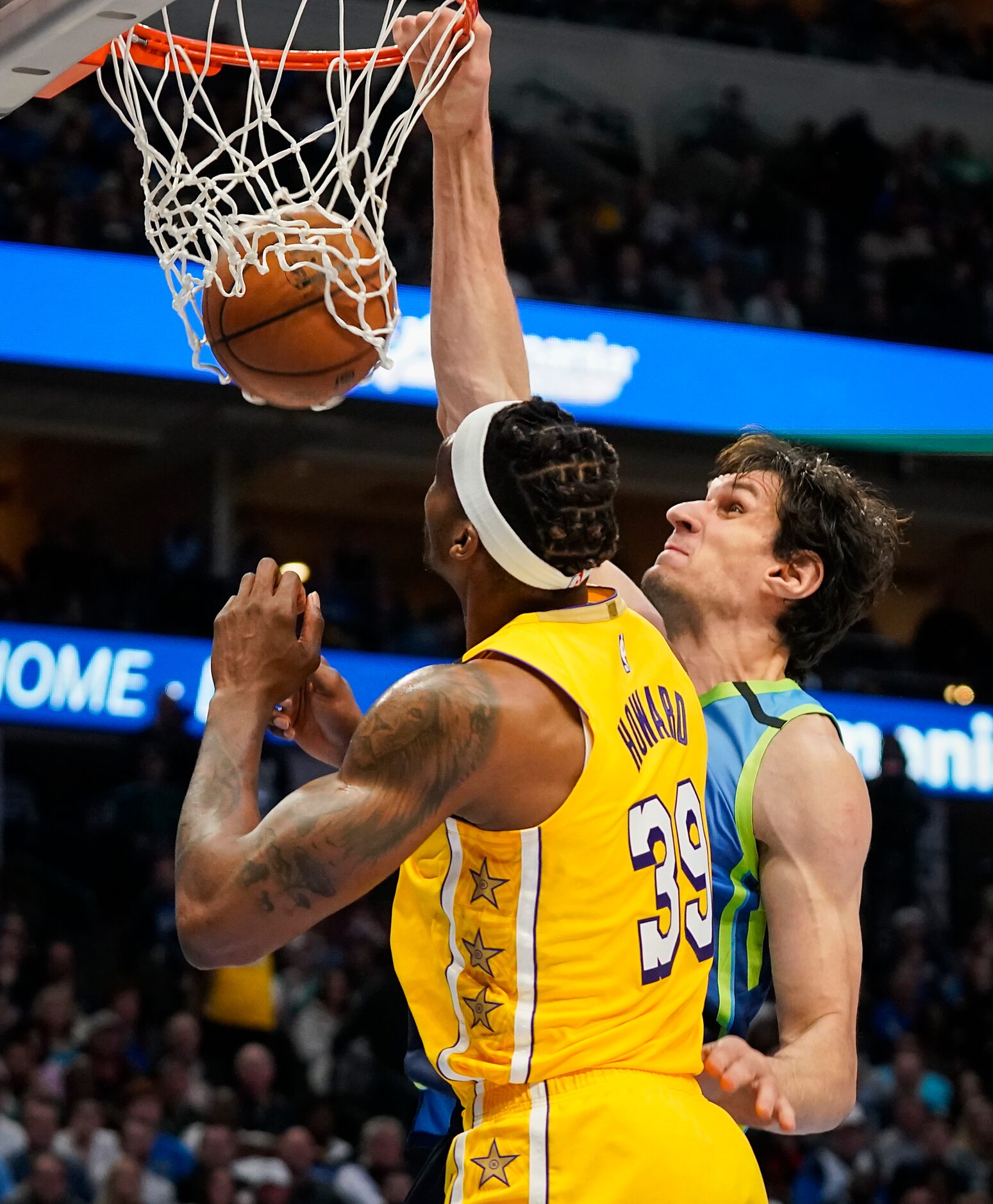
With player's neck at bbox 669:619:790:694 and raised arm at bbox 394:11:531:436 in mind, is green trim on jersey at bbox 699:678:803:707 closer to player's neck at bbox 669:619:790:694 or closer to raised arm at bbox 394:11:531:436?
player's neck at bbox 669:619:790:694

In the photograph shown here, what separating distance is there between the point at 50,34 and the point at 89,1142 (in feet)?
20.1

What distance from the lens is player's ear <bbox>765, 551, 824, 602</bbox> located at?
331cm

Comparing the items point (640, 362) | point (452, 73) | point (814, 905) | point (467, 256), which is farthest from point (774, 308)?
point (814, 905)

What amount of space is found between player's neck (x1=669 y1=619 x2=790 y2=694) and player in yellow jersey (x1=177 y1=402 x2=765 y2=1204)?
2.41ft

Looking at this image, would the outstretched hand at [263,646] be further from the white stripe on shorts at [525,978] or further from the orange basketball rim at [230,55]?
the orange basketball rim at [230,55]

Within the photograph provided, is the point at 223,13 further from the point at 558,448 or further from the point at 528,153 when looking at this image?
the point at 558,448

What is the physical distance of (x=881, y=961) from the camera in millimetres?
11281

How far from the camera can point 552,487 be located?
2.51 meters

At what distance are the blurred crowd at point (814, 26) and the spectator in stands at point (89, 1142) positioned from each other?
987 cm

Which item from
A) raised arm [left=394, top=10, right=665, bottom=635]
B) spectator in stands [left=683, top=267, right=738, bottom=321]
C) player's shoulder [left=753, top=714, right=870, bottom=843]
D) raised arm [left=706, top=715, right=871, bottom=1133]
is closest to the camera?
raised arm [left=706, top=715, right=871, bottom=1133]

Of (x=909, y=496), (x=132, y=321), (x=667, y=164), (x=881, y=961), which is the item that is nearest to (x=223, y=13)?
(x=132, y=321)

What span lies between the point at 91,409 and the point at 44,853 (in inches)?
188

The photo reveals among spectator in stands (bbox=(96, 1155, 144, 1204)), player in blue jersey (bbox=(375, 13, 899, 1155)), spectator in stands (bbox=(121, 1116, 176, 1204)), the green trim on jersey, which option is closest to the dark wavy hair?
player in blue jersey (bbox=(375, 13, 899, 1155))

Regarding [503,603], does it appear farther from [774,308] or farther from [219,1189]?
[774,308]
